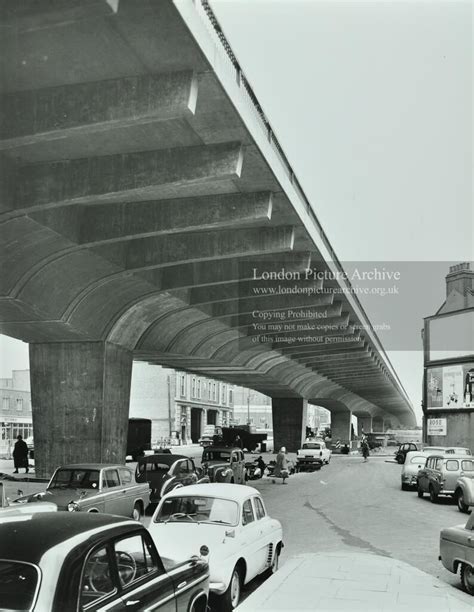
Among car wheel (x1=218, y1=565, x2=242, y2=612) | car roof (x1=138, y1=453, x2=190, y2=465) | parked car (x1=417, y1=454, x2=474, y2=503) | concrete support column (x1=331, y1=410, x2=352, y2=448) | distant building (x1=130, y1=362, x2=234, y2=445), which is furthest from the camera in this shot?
concrete support column (x1=331, y1=410, x2=352, y2=448)

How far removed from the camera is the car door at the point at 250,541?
8208 millimetres

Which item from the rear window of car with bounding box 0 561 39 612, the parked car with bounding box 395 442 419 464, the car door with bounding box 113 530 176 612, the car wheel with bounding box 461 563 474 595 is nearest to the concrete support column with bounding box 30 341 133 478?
the car wheel with bounding box 461 563 474 595

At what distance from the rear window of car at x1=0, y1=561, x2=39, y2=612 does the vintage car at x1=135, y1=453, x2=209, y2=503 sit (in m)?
12.2

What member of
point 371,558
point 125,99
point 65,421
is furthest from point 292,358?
point 371,558

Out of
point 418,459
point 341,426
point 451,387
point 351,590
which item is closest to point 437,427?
point 451,387

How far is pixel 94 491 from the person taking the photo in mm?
12648

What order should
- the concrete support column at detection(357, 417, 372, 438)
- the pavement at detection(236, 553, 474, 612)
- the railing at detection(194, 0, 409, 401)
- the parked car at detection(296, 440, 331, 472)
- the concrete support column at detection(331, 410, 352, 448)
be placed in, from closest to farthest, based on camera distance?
the pavement at detection(236, 553, 474, 612)
the railing at detection(194, 0, 409, 401)
the parked car at detection(296, 440, 331, 472)
the concrete support column at detection(331, 410, 352, 448)
the concrete support column at detection(357, 417, 372, 438)

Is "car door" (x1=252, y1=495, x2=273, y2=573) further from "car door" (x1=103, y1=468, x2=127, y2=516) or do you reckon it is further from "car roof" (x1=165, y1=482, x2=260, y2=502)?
"car door" (x1=103, y1=468, x2=127, y2=516)

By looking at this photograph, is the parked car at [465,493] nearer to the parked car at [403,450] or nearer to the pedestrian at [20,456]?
the pedestrian at [20,456]

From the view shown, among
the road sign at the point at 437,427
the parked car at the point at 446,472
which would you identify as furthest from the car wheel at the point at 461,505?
the road sign at the point at 437,427

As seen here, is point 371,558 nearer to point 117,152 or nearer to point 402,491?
point 117,152

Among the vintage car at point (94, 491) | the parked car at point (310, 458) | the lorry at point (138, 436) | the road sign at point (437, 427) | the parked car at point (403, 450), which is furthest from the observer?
the road sign at point (437, 427)

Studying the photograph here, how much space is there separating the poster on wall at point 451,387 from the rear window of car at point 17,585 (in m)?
50.7

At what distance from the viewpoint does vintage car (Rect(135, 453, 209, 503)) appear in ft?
55.1
